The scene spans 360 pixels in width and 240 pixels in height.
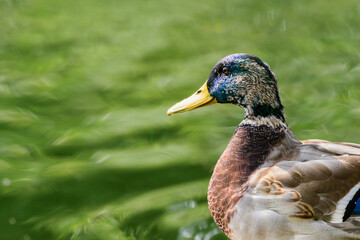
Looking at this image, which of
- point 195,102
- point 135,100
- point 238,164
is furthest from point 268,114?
point 135,100

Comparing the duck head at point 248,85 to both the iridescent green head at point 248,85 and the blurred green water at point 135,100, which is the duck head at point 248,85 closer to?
the iridescent green head at point 248,85

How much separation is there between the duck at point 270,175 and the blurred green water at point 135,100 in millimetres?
513

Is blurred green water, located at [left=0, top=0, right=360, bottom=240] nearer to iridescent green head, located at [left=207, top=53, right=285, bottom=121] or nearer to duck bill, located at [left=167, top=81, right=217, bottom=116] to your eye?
duck bill, located at [left=167, top=81, right=217, bottom=116]

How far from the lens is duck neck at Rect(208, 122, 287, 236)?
4.13 metres

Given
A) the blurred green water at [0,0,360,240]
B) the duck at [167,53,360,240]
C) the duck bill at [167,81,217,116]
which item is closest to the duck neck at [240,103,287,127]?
the duck at [167,53,360,240]

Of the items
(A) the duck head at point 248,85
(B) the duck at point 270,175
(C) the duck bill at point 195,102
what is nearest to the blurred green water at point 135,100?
(B) the duck at point 270,175

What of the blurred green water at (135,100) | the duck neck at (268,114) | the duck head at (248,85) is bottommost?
the blurred green water at (135,100)

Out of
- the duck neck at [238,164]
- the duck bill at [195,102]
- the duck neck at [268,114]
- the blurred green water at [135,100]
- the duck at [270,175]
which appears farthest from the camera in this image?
the blurred green water at [135,100]

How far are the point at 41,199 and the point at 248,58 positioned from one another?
1.88 m

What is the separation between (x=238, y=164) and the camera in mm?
4227

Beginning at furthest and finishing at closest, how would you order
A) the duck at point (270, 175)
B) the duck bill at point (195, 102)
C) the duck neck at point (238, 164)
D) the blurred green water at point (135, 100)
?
the blurred green water at point (135, 100) < the duck bill at point (195, 102) < the duck neck at point (238, 164) < the duck at point (270, 175)

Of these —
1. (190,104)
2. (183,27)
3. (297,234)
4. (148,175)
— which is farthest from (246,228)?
(183,27)

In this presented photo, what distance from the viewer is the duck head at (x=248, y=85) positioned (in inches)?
164

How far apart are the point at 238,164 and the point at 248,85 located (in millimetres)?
511
